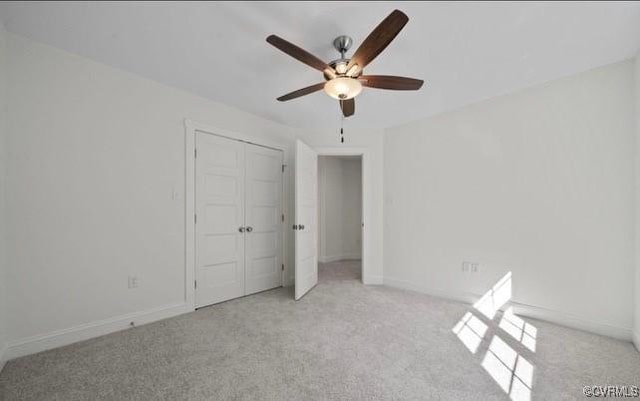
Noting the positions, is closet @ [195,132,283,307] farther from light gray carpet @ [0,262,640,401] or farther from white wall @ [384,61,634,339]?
white wall @ [384,61,634,339]

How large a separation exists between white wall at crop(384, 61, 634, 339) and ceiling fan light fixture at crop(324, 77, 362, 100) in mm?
2063

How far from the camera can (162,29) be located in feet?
6.18

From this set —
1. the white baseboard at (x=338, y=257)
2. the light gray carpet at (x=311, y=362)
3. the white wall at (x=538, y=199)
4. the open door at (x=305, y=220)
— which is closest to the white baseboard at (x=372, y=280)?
the white wall at (x=538, y=199)

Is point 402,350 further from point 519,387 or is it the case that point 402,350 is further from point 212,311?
point 212,311

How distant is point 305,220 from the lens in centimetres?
358

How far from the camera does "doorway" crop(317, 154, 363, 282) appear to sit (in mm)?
5840

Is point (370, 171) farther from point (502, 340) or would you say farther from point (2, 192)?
point (2, 192)

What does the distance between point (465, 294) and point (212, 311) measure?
3.07 metres

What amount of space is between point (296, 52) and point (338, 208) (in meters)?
4.74

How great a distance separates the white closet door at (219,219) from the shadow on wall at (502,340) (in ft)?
8.59

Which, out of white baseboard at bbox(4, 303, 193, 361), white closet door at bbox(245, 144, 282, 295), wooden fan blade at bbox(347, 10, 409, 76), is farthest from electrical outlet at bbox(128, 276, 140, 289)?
wooden fan blade at bbox(347, 10, 409, 76)

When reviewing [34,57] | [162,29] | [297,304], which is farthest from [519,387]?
[34,57]

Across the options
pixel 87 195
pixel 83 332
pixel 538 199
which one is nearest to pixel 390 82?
pixel 538 199

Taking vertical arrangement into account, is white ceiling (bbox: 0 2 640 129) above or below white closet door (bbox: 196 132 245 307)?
above
